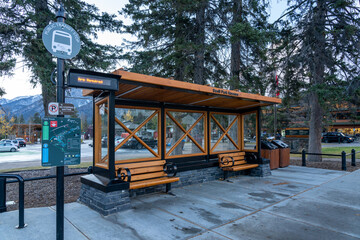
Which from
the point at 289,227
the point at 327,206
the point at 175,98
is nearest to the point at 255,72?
the point at 175,98

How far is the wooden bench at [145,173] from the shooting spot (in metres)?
5.35

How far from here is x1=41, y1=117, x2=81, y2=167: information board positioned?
129 inches

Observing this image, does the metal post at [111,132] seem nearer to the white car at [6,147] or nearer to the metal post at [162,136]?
the metal post at [162,136]

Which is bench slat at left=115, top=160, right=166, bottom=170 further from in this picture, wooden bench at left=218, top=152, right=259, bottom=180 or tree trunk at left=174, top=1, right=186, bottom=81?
tree trunk at left=174, top=1, right=186, bottom=81

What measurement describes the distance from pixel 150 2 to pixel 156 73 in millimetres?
3500

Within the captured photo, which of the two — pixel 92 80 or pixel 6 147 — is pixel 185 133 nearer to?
pixel 92 80

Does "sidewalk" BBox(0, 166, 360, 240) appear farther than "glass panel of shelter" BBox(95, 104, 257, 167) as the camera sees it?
No

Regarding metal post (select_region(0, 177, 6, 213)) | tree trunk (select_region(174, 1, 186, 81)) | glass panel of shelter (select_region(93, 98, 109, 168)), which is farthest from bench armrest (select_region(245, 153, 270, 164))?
metal post (select_region(0, 177, 6, 213))

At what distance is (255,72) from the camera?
1223cm

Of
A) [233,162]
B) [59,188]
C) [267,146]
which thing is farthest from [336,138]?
[59,188]

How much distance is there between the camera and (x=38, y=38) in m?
8.27

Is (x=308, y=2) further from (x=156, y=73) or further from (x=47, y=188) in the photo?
(x=47, y=188)

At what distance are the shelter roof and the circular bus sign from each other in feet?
3.60

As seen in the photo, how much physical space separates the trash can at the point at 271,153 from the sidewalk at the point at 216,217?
3.64 meters
